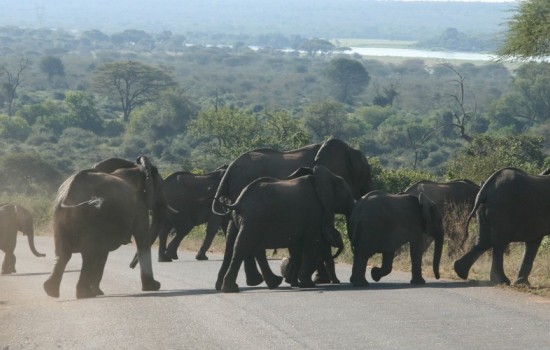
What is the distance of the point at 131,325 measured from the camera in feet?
39.8

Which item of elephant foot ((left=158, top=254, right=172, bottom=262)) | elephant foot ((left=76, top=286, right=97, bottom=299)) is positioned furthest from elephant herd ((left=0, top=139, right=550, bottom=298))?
elephant foot ((left=158, top=254, right=172, bottom=262))

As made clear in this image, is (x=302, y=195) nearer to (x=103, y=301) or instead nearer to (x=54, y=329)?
(x=103, y=301)

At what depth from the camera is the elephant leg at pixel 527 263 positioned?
16.1m

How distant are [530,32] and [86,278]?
Result: 15570mm

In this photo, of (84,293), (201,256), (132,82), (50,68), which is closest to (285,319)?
(84,293)

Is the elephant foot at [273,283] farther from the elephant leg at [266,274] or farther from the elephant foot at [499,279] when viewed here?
the elephant foot at [499,279]

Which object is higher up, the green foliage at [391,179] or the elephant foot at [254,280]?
the elephant foot at [254,280]

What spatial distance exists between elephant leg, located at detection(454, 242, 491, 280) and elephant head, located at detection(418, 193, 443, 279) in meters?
0.33

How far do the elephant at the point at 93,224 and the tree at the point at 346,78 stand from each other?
152834 mm

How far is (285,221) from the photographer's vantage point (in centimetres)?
1584

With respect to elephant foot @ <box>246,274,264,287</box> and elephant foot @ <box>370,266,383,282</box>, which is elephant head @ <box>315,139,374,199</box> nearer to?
elephant foot @ <box>370,266,383,282</box>

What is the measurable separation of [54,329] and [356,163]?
7.83 metres

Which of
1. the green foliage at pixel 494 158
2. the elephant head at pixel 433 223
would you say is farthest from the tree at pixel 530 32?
the elephant head at pixel 433 223

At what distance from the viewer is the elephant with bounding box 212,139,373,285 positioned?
1791 cm
